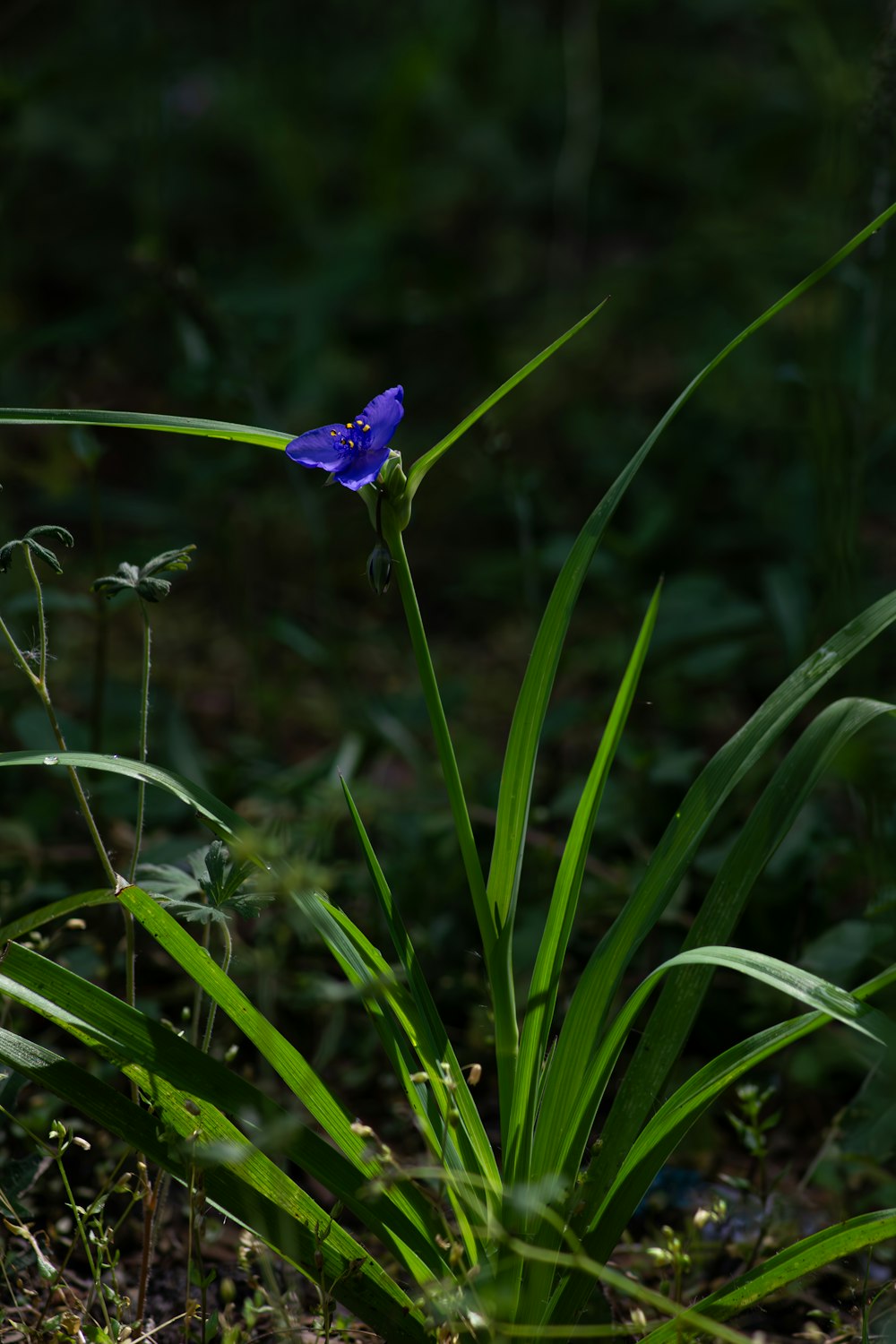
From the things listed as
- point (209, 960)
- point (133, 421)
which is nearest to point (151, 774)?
point (209, 960)

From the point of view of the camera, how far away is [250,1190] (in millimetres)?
805

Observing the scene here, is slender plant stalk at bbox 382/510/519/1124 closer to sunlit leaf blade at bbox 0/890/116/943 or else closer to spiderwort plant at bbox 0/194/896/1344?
spiderwort plant at bbox 0/194/896/1344

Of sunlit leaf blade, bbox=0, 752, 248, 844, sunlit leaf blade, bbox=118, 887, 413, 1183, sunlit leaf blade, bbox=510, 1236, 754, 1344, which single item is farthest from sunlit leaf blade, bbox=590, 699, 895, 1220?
sunlit leaf blade, bbox=0, 752, 248, 844

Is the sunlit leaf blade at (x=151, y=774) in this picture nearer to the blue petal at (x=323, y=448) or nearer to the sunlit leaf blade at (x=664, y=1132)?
the blue petal at (x=323, y=448)

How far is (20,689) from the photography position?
5.89 ft

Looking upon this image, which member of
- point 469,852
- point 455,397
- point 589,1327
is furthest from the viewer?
point 455,397

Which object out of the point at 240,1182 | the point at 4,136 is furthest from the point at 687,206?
the point at 240,1182

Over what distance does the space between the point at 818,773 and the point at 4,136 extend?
2113 millimetres

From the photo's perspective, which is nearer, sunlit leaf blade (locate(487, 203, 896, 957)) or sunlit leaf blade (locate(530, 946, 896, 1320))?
sunlit leaf blade (locate(530, 946, 896, 1320))

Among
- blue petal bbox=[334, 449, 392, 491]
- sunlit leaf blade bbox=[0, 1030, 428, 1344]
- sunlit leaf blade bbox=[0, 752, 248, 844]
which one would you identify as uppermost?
blue petal bbox=[334, 449, 392, 491]

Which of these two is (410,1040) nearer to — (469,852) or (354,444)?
(469,852)

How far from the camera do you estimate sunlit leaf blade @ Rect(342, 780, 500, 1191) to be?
2.80 ft

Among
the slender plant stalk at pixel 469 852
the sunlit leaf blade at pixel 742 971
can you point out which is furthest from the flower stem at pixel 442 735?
the sunlit leaf blade at pixel 742 971

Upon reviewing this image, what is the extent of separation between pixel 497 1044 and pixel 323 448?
46cm
